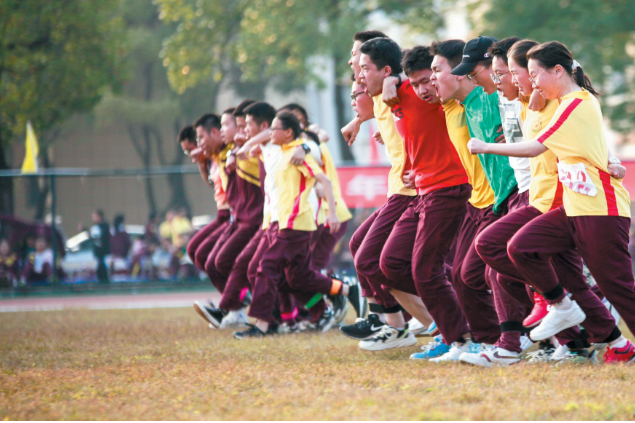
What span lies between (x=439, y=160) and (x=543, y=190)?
2.46 ft


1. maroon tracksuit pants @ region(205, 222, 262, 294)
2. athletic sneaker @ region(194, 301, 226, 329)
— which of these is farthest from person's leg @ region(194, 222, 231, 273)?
athletic sneaker @ region(194, 301, 226, 329)

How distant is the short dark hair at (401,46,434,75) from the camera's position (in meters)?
5.45

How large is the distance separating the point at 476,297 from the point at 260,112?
361cm

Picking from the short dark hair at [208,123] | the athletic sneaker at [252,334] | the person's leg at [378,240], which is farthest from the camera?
the short dark hair at [208,123]

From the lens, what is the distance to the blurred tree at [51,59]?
18.0 m

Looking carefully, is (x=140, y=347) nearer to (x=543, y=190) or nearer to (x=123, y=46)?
(x=543, y=190)

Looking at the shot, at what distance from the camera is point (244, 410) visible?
3.69 metres

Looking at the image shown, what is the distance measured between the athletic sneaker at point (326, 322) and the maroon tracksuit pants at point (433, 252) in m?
2.69

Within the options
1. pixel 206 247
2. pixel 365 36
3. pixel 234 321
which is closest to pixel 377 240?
pixel 365 36

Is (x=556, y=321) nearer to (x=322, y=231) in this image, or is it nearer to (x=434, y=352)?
(x=434, y=352)

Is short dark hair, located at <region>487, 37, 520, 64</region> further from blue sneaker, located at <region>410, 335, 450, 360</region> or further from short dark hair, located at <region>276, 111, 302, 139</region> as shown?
short dark hair, located at <region>276, 111, 302, 139</region>

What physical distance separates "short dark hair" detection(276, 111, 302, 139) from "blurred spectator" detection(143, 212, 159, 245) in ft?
25.5

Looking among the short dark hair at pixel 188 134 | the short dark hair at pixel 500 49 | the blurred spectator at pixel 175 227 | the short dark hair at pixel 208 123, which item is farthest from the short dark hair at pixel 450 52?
the blurred spectator at pixel 175 227

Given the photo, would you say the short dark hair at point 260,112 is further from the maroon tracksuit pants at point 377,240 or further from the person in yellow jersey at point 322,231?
the maroon tracksuit pants at point 377,240
